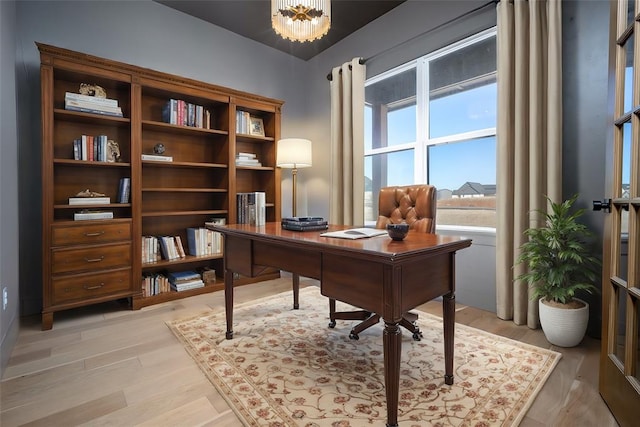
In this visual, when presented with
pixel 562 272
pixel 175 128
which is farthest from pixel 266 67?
pixel 562 272

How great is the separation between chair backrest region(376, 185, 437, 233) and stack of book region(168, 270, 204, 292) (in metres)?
1.88

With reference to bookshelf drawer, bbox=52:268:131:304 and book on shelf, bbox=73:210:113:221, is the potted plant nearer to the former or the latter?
bookshelf drawer, bbox=52:268:131:304

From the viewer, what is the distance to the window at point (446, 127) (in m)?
2.64

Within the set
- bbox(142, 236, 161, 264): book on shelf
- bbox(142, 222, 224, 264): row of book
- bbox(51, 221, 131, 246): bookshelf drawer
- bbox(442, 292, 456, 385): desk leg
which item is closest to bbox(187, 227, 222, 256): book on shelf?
bbox(142, 222, 224, 264): row of book

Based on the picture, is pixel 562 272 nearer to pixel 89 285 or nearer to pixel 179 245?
pixel 179 245

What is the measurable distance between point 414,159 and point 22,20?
3436mm

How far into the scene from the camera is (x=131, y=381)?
1.57 meters

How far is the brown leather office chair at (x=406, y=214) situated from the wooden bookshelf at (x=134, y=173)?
5.26 ft

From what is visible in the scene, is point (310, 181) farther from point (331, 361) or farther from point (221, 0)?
point (331, 361)

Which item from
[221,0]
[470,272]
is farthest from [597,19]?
[221,0]

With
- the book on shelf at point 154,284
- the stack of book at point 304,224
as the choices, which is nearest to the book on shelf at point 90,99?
the book on shelf at point 154,284

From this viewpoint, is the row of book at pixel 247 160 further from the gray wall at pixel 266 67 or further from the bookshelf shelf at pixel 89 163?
the bookshelf shelf at pixel 89 163

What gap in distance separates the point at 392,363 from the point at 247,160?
109 inches

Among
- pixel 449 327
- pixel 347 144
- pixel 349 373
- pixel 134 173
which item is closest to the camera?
pixel 449 327
